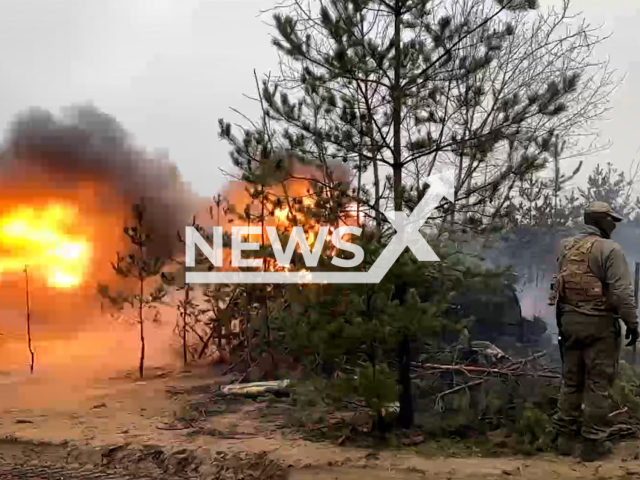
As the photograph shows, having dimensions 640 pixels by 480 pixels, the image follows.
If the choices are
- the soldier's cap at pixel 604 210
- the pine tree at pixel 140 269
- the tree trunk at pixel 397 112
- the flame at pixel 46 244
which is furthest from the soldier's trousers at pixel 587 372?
the flame at pixel 46 244

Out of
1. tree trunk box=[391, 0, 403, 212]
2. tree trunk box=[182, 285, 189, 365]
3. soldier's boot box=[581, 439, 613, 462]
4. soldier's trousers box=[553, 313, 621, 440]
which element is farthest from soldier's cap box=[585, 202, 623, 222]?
tree trunk box=[182, 285, 189, 365]

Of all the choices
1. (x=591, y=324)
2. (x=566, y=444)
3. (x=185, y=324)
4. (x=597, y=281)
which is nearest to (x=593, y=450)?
(x=566, y=444)

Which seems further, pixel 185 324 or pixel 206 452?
pixel 185 324

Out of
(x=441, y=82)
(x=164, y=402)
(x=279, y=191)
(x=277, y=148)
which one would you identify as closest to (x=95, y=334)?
(x=164, y=402)

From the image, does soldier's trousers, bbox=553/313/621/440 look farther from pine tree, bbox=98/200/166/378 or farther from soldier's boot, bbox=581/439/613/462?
pine tree, bbox=98/200/166/378

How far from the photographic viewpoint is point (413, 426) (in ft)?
21.5

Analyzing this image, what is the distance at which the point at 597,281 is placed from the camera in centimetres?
536

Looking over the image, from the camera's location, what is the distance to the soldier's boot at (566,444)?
5.48m

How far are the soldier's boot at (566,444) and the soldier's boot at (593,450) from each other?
15 cm

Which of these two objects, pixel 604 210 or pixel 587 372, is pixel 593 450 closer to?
pixel 587 372

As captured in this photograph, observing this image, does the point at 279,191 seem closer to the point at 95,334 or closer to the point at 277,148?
the point at 277,148

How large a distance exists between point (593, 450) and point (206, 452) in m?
3.61

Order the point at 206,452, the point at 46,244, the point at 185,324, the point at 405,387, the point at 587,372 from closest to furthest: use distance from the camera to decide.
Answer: the point at 587,372 < the point at 206,452 < the point at 405,387 < the point at 185,324 < the point at 46,244

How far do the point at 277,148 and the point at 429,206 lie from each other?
2148 millimetres
